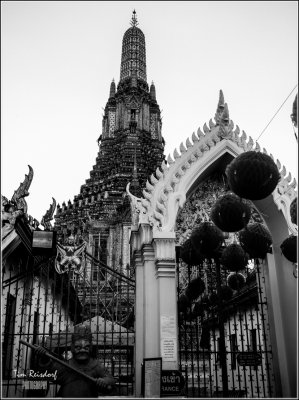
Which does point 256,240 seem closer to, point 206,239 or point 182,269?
point 206,239

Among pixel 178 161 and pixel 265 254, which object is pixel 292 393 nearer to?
pixel 265 254

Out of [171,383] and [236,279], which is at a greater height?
[236,279]

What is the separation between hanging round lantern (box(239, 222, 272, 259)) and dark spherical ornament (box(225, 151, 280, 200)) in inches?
65.6

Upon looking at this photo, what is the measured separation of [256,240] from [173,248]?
1.60 m

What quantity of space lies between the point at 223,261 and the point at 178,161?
7.65 feet

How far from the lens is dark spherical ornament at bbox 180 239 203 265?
8.52 meters

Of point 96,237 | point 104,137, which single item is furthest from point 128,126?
point 96,237

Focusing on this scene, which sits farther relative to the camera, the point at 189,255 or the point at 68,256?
the point at 68,256

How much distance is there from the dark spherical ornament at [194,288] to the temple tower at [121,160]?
2062 cm

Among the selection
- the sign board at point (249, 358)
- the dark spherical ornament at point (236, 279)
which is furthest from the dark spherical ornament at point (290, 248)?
the dark spherical ornament at point (236, 279)

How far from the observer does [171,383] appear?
24.6 feet

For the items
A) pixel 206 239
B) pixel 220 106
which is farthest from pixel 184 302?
pixel 220 106

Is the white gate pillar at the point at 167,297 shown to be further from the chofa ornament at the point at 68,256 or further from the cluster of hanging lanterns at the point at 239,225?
the chofa ornament at the point at 68,256

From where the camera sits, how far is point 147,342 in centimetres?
797
